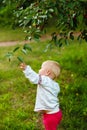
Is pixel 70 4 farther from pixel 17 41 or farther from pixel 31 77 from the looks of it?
pixel 17 41

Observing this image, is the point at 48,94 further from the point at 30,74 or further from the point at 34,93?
the point at 34,93

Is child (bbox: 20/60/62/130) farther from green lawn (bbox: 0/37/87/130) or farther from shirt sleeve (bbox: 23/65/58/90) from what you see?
green lawn (bbox: 0/37/87/130)

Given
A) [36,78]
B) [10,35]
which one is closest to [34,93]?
[36,78]

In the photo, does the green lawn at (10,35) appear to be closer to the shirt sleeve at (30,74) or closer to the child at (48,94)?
the child at (48,94)

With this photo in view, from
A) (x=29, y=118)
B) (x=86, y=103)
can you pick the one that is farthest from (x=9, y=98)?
(x=86, y=103)

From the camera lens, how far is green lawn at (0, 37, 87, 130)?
5.19 meters

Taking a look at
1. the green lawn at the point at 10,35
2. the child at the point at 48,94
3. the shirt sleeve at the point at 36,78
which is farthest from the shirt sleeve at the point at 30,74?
the green lawn at the point at 10,35

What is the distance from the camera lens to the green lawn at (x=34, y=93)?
5.19 meters

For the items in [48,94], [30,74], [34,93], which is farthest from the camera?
[34,93]

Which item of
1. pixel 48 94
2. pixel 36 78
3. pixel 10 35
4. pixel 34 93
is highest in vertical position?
pixel 36 78

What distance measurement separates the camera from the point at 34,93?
6.22 m

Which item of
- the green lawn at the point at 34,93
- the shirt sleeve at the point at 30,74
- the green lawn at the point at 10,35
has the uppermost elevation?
the shirt sleeve at the point at 30,74

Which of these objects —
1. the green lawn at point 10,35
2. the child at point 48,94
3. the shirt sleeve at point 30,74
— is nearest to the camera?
the shirt sleeve at point 30,74

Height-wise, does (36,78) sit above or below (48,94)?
above
